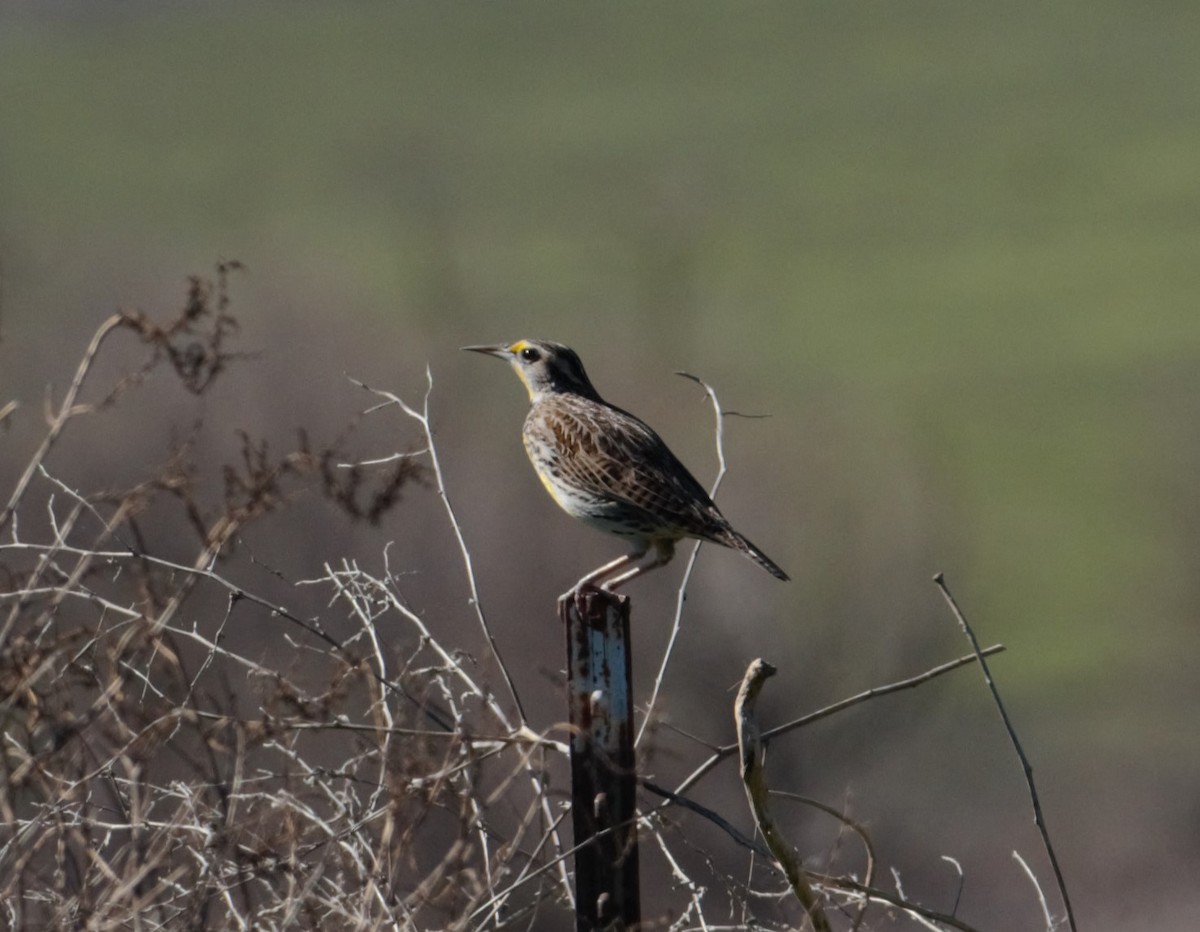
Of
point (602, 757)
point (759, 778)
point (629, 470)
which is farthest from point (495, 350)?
point (759, 778)

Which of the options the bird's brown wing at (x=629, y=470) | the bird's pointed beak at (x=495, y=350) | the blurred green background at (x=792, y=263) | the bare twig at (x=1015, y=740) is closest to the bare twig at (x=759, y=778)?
the bare twig at (x=1015, y=740)

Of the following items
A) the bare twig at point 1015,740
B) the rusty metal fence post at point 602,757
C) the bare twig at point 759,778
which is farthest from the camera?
the rusty metal fence post at point 602,757

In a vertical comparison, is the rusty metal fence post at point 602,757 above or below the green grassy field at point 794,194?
above

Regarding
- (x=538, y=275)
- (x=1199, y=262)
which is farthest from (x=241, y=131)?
(x=1199, y=262)

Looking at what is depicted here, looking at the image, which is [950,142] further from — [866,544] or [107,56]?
[866,544]

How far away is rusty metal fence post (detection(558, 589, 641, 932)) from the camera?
18.5 feet

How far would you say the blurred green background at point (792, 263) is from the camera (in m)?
28.1

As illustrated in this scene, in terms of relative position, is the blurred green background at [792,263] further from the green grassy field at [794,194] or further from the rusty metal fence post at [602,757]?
the rusty metal fence post at [602,757]

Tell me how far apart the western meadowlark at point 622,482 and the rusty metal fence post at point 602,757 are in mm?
2241

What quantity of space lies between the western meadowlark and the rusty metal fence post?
224 centimetres

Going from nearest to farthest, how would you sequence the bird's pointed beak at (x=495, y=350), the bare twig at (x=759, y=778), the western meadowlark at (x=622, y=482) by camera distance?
the bare twig at (x=759, y=778) → the western meadowlark at (x=622, y=482) → the bird's pointed beak at (x=495, y=350)

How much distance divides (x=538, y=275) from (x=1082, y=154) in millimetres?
28157

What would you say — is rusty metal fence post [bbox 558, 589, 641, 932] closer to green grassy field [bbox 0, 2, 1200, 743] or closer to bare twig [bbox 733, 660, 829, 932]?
bare twig [bbox 733, 660, 829, 932]

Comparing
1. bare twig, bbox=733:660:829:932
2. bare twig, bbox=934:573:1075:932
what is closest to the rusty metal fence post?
bare twig, bbox=733:660:829:932
